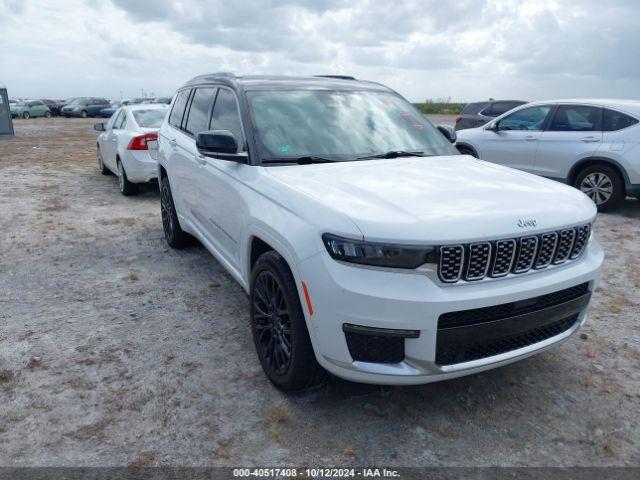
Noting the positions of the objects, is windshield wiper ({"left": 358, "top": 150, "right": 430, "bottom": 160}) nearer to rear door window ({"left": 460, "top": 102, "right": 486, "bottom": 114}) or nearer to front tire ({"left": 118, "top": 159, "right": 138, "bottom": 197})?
front tire ({"left": 118, "top": 159, "right": 138, "bottom": 197})

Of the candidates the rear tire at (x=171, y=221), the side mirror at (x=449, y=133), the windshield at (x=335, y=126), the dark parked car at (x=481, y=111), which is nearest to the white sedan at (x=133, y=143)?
the rear tire at (x=171, y=221)

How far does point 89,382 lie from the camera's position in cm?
333

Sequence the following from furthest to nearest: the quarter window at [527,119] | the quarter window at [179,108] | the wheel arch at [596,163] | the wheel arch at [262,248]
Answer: the quarter window at [527,119], the wheel arch at [596,163], the quarter window at [179,108], the wheel arch at [262,248]

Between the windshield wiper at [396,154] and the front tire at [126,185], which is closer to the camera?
the windshield wiper at [396,154]

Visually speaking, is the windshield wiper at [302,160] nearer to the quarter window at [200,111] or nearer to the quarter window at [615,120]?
the quarter window at [200,111]

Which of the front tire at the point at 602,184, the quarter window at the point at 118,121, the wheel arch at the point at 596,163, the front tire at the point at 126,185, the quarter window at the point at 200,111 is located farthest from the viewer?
the quarter window at the point at 118,121

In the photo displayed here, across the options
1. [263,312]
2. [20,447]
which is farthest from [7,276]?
[263,312]

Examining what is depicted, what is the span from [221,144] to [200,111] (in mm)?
1625

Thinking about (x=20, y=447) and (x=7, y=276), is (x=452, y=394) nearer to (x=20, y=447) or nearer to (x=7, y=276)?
(x=20, y=447)

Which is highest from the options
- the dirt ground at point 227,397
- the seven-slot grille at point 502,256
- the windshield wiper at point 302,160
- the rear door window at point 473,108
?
the windshield wiper at point 302,160

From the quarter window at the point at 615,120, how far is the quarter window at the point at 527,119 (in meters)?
1.00

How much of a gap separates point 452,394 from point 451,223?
1.21 m

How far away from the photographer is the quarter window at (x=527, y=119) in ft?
28.8

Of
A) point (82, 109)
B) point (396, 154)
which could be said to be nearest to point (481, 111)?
point (396, 154)
